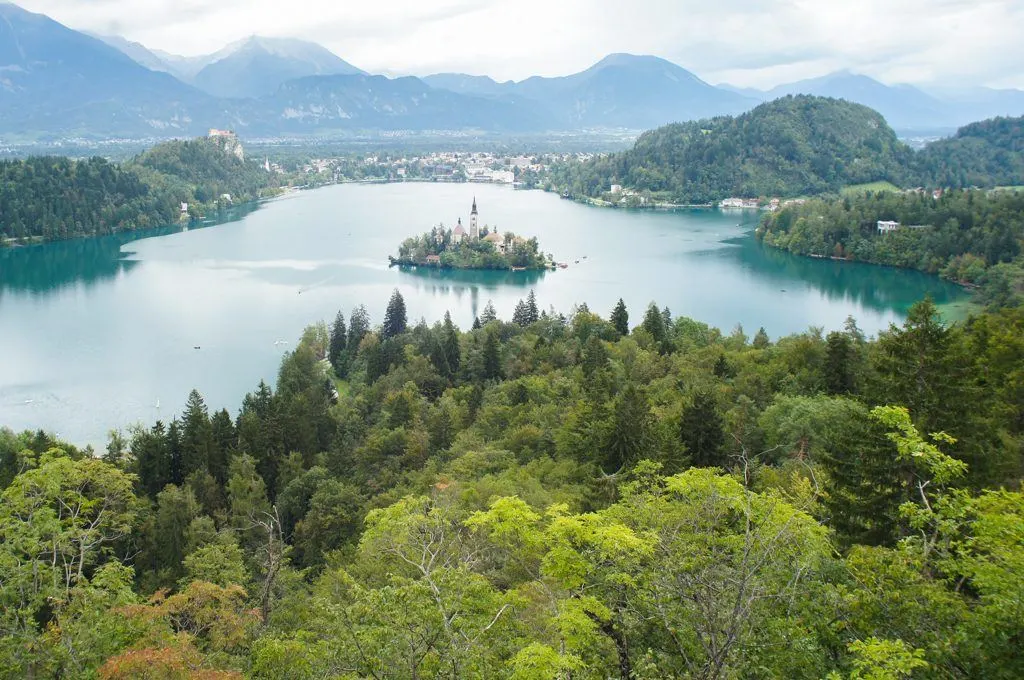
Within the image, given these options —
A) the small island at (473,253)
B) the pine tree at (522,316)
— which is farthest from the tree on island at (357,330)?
the small island at (473,253)

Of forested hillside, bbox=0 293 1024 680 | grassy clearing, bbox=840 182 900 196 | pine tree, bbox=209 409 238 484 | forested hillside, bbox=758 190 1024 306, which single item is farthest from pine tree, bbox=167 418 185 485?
grassy clearing, bbox=840 182 900 196

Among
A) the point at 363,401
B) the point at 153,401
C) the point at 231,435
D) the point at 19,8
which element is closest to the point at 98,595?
the point at 231,435

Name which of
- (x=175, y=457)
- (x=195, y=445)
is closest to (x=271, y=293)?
(x=175, y=457)

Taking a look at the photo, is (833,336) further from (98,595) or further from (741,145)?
(741,145)

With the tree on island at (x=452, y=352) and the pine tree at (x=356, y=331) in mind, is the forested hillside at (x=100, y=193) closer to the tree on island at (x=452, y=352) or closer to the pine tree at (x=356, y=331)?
the pine tree at (x=356, y=331)

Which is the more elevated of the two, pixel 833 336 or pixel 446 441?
pixel 833 336

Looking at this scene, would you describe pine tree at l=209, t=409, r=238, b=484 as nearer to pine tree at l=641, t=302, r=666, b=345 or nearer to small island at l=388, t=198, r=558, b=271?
pine tree at l=641, t=302, r=666, b=345
